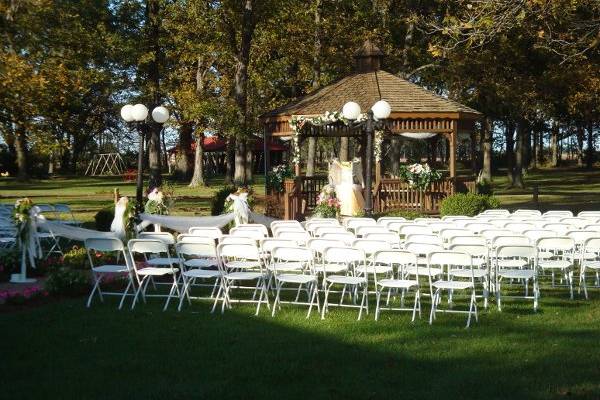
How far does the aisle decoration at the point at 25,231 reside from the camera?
12289 mm

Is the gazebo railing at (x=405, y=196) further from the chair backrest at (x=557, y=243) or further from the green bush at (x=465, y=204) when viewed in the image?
the chair backrest at (x=557, y=243)

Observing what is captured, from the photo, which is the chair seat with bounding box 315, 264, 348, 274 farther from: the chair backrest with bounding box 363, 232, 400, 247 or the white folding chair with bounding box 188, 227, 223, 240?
the white folding chair with bounding box 188, 227, 223, 240

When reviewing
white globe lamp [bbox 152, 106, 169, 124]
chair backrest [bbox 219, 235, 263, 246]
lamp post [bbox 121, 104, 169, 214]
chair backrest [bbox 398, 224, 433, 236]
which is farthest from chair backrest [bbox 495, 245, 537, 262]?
white globe lamp [bbox 152, 106, 169, 124]

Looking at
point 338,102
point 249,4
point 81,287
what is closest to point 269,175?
A: point 338,102

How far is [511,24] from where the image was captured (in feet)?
49.5

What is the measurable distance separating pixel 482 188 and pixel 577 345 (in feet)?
66.6

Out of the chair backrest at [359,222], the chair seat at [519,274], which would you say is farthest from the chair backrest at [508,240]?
the chair backrest at [359,222]

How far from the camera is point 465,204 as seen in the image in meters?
21.2

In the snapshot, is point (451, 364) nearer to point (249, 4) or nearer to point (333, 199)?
point (333, 199)

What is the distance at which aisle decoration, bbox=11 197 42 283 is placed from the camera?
40.3 ft

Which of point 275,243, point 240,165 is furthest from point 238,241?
point 240,165

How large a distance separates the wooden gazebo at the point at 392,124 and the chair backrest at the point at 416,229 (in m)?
10.3

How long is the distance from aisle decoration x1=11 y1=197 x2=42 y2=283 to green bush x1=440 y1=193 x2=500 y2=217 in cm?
1164

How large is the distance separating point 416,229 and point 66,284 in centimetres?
468
